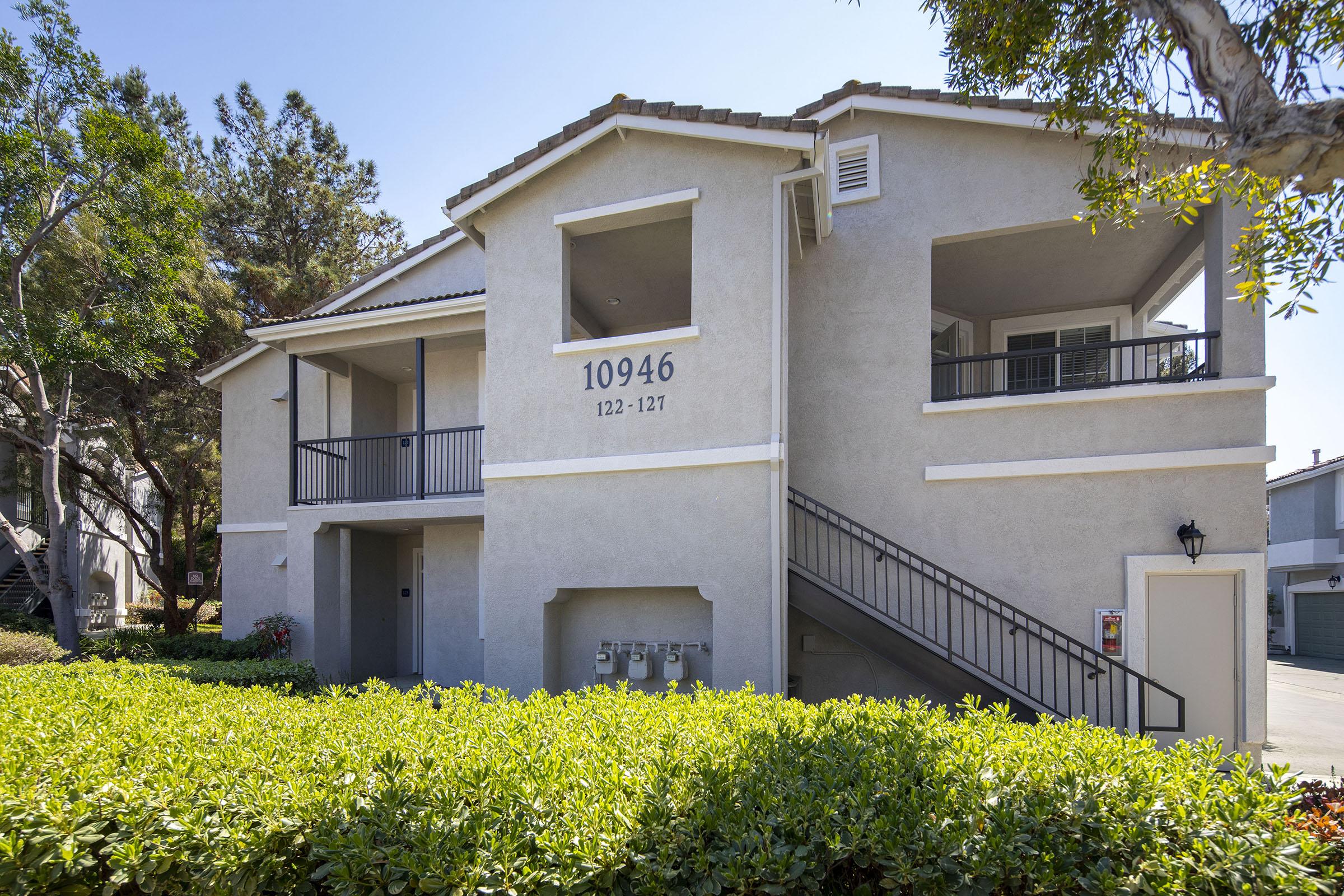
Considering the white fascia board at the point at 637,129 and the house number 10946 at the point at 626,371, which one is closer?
the white fascia board at the point at 637,129

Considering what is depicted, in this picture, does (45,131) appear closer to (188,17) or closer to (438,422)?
(188,17)

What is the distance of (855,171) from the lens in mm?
10148

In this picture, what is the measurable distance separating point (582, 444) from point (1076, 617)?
20.2 feet

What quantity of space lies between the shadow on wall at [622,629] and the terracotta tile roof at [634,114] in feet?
16.8

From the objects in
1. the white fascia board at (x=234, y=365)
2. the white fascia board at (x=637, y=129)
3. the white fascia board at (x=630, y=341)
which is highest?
the white fascia board at (x=637, y=129)

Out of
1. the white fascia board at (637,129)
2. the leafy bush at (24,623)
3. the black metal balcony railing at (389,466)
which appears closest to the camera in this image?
the white fascia board at (637,129)

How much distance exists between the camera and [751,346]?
27.0 feet

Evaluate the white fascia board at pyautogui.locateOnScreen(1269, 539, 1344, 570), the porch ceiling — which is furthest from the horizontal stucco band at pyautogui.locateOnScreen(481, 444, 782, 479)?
the white fascia board at pyautogui.locateOnScreen(1269, 539, 1344, 570)

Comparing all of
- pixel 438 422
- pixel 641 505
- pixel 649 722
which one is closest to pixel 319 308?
pixel 438 422

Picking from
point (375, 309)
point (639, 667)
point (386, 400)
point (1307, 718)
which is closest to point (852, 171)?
point (639, 667)

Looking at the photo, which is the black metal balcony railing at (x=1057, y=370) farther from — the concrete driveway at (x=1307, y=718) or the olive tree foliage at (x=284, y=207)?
the olive tree foliage at (x=284, y=207)

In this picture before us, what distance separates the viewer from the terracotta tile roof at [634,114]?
7.96m

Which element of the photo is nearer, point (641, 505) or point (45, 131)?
point (641, 505)

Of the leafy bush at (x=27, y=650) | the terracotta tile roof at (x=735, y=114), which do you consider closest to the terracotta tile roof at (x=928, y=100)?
the terracotta tile roof at (x=735, y=114)
